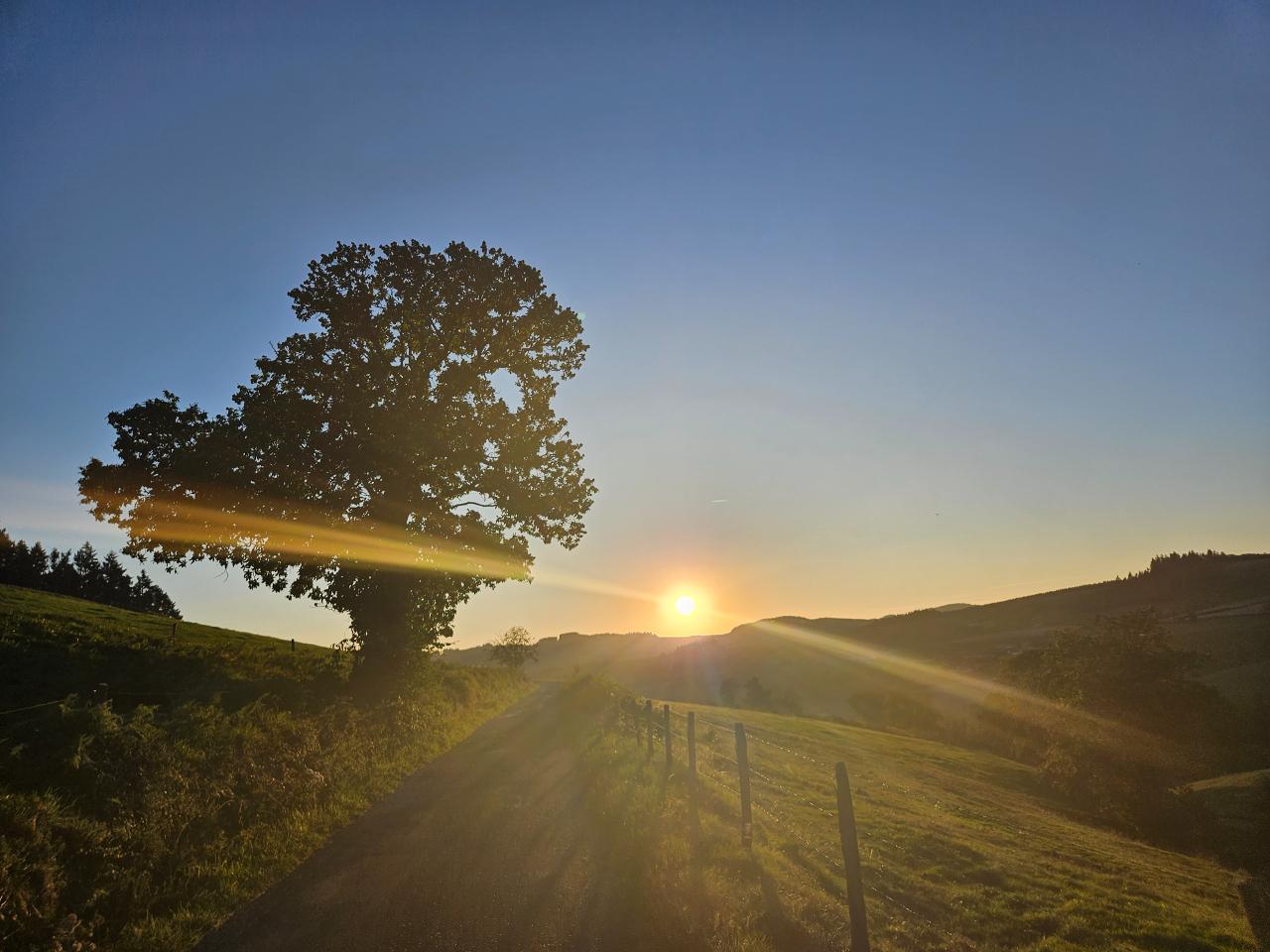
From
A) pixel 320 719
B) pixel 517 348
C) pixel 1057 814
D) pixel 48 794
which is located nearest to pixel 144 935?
pixel 48 794

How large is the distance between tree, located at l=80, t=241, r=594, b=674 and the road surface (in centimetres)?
1146

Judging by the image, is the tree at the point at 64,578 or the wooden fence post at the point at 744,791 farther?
the tree at the point at 64,578

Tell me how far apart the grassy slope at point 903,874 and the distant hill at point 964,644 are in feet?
130

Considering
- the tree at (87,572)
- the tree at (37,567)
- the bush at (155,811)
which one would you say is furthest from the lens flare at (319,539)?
the tree at (87,572)

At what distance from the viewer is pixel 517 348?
2684 centimetres

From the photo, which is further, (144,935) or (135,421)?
(135,421)

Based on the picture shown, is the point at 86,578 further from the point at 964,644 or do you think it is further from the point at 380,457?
the point at 964,644

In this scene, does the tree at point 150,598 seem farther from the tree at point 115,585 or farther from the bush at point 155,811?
the bush at point 155,811

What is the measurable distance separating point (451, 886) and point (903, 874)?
9556 mm

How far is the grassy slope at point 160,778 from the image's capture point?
769cm

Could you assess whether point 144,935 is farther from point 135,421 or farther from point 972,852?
point 135,421

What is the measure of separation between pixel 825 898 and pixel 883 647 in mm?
121503

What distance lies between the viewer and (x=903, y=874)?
12625 mm

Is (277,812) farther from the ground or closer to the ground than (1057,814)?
farther from the ground
